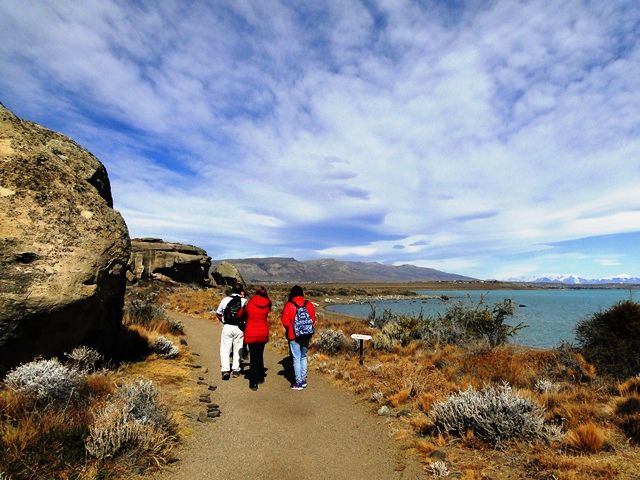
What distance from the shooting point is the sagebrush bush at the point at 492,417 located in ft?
18.6

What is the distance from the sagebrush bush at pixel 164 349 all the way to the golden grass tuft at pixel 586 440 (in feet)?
30.2

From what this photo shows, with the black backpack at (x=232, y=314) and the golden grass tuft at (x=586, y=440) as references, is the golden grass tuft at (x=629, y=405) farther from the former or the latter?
the black backpack at (x=232, y=314)

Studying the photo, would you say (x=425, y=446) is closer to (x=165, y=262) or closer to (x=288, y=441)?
(x=288, y=441)

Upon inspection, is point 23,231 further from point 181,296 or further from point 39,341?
point 181,296

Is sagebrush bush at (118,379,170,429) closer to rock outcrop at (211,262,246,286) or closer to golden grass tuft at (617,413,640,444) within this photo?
golden grass tuft at (617,413,640,444)

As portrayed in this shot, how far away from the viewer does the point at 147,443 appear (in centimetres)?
496

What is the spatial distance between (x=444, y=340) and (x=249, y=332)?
914 centimetres

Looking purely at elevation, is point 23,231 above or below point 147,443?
above

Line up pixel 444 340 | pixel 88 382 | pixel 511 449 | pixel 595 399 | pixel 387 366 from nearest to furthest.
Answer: pixel 511 449, pixel 88 382, pixel 595 399, pixel 387 366, pixel 444 340

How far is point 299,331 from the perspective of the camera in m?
9.01

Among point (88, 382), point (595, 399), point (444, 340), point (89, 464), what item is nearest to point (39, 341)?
point (88, 382)

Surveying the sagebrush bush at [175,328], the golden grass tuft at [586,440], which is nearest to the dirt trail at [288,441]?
the golden grass tuft at [586,440]

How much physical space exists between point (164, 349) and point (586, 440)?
9.62m

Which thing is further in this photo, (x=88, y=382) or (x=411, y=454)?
(x=88, y=382)
